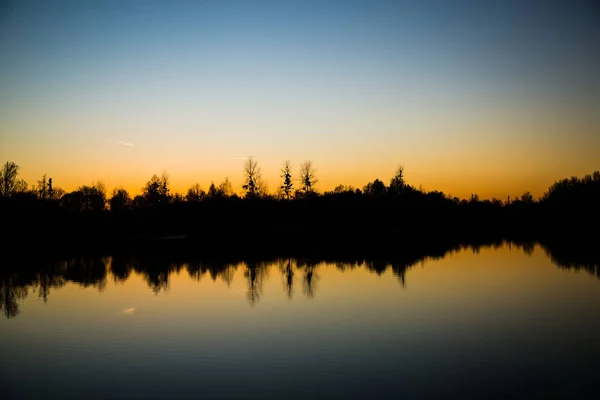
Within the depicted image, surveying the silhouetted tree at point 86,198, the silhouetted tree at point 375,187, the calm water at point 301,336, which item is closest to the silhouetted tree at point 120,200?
the silhouetted tree at point 86,198

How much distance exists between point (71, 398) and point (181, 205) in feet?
287

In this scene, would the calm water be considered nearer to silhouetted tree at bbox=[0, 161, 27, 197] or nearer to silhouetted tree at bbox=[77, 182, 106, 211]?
silhouetted tree at bbox=[0, 161, 27, 197]

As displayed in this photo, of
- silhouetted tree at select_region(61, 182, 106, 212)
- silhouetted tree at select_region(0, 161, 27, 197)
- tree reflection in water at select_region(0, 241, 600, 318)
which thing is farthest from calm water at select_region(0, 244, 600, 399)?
silhouetted tree at select_region(61, 182, 106, 212)

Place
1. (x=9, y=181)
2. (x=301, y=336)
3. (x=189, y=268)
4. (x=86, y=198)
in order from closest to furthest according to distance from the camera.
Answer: (x=301, y=336) < (x=189, y=268) < (x=9, y=181) < (x=86, y=198)

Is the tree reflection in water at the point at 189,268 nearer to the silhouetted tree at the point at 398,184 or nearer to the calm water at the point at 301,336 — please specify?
the calm water at the point at 301,336

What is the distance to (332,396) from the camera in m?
12.6

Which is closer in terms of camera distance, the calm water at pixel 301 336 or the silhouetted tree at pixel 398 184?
the calm water at pixel 301 336

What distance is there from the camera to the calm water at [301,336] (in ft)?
44.6

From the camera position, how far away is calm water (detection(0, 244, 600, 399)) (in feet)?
44.6

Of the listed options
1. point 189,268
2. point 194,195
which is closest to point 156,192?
point 194,195

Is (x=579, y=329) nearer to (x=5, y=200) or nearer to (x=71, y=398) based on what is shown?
(x=71, y=398)

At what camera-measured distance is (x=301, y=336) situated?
18625 millimetres

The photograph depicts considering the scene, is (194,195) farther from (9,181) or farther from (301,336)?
(301,336)

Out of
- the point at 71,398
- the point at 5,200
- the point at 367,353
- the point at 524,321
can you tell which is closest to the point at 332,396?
the point at 367,353
